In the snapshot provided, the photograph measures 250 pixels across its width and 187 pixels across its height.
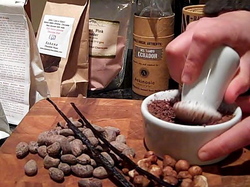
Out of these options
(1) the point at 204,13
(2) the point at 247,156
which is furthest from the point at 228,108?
(1) the point at 204,13

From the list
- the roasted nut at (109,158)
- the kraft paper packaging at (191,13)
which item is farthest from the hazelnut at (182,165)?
the kraft paper packaging at (191,13)

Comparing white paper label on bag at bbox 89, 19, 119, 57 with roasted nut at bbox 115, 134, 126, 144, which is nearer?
roasted nut at bbox 115, 134, 126, 144

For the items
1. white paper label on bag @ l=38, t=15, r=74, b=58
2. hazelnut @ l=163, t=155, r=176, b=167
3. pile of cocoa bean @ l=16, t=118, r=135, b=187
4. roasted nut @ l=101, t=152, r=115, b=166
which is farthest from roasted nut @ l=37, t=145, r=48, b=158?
white paper label on bag @ l=38, t=15, r=74, b=58

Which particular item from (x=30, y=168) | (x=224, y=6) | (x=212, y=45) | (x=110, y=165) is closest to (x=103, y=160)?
(x=110, y=165)

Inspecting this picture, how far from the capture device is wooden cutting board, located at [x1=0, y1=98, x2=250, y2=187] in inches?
27.5

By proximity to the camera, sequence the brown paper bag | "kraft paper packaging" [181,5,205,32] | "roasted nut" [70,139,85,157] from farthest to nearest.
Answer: the brown paper bag, "kraft paper packaging" [181,5,205,32], "roasted nut" [70,139,85,157]

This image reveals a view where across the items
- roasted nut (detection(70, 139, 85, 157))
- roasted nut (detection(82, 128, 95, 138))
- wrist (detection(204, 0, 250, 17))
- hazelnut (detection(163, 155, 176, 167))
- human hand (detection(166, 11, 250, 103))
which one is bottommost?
hazelnut (detection(163, 155, 176, 167))

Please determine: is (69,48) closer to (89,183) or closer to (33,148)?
(33,148)

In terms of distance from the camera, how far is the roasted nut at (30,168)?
0.71 metres

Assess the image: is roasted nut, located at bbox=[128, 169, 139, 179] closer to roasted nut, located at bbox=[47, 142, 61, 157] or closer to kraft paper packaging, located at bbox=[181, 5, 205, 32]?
roasted nut, located at bbox=[47, 142, 61, 157]

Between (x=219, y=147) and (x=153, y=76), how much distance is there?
37cm

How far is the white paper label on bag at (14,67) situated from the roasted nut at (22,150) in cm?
25

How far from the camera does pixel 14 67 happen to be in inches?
40.3

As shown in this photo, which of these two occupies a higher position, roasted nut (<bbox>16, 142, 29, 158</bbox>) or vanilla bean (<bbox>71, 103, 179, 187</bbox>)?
vanilla bean (<bbox>71, 103, 179, 187</bbox>)
